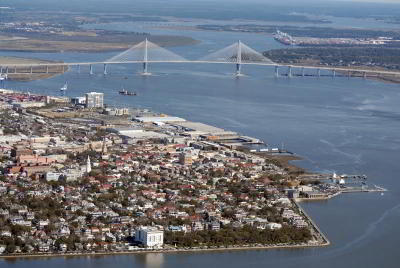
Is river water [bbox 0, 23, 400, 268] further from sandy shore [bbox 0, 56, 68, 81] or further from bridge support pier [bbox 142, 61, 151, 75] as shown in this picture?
sandy shore [bbox 0, 56, 68, 81]

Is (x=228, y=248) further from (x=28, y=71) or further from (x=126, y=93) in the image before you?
(x=28, y=71)

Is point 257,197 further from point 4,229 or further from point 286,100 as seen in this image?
point 286,100

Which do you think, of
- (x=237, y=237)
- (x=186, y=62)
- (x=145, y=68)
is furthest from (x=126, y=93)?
(x=237, y=237)

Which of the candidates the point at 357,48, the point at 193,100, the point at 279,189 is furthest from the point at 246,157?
the point at 357,48

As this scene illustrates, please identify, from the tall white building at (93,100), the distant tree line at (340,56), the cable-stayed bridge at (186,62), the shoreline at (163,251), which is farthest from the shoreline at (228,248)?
the distant tree line at (340,56)

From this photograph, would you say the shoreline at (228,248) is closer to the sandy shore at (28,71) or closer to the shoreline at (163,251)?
the shoreline at (163,251)
